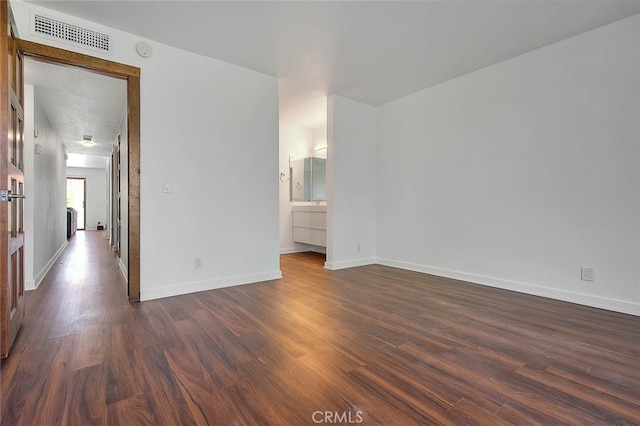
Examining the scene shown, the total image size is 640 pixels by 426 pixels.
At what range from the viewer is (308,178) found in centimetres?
594

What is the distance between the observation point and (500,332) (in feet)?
6.73

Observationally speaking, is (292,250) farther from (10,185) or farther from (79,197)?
(79,197)

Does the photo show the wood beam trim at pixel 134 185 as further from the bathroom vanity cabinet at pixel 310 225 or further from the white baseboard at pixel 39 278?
the bathroom vanity cabinet at pixel 310 225

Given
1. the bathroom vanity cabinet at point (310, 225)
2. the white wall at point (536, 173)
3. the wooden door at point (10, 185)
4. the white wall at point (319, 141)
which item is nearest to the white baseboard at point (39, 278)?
the wooden door at point (10, 185)

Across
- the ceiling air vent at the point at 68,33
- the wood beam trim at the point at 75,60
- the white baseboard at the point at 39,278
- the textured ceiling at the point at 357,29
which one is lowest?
the white baseboard at the point at 39,278

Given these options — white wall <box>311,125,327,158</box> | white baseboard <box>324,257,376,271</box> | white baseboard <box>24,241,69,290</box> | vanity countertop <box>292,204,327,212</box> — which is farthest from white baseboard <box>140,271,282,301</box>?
white wall <box>311,125,327,158</box>

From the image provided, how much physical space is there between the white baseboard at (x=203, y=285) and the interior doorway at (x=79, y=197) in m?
11.3

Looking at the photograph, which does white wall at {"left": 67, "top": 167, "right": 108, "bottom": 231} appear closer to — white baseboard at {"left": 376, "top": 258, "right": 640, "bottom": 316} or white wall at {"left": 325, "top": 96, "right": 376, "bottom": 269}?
white wall at {"left": 325, "top": 96, "right": 376, "bottom": 269}

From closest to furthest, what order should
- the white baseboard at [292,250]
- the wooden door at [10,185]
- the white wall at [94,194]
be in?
the wooden door at [10,185] < the white baseboard at [292,250] < the white wall at [94,194]

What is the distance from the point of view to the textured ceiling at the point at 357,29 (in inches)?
90.9

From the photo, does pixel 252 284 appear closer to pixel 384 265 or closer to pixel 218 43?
pixel 384 265

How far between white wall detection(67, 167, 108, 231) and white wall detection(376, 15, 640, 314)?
39.5 ft

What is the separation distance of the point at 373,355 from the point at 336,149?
3.03 meters

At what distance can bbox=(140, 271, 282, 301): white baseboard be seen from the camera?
9.17 ft
